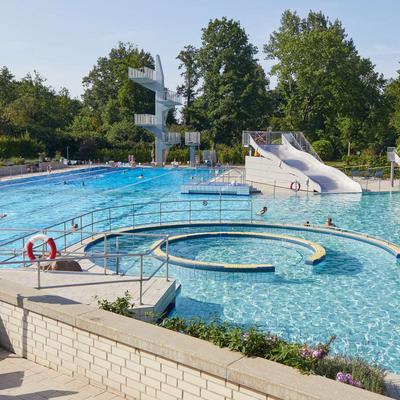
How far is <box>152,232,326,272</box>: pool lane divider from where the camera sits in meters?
12.1

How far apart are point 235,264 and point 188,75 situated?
50.7m

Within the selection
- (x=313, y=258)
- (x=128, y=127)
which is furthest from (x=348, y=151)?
(x=313, y=258)

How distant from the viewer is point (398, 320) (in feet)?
31.1

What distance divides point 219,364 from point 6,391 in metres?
2.24

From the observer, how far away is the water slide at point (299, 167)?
28.9m

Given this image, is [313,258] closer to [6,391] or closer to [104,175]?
[6,391]

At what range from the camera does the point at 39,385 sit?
4.84 metres

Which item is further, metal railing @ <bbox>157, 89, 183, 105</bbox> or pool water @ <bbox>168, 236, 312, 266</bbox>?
metal railing @ <bbox>157, 89, 183, 105</bbox>

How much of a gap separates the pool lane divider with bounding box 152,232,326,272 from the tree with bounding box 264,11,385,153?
3094 cm

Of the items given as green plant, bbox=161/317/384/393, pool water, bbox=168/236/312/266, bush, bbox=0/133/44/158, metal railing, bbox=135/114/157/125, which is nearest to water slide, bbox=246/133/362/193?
metal railing, bbox=135/114/157/125

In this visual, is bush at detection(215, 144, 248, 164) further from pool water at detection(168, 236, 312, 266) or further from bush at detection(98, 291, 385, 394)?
bush at detection(98, 291, 385, 394)

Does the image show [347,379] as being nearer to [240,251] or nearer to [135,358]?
[135,358]

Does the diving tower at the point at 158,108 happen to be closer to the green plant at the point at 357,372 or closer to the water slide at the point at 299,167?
the water slide at the point at 299,167

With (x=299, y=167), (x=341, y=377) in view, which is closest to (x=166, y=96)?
(x=299, y=167)
